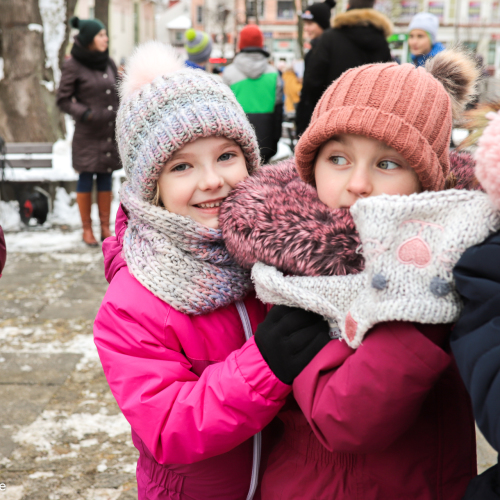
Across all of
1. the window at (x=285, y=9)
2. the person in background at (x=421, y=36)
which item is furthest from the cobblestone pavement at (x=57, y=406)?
the window at (x=285, y=9)

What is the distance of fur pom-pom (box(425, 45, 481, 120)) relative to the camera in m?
1.52

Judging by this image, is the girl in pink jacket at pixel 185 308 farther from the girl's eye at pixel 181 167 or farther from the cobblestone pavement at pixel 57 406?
the cobblestone pavement at pixel 57 406

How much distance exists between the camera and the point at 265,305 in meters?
1.56

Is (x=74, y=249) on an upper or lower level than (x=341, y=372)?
lower

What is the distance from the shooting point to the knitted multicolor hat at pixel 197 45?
666 centimetres

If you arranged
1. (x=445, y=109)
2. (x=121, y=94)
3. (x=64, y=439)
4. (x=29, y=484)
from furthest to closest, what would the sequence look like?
(x=64, y=439)
(x=29, y=484)
(x=121, y=94)
(x=445, y=109)

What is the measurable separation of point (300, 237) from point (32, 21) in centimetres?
805

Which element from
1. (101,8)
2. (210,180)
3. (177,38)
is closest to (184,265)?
(210,180)

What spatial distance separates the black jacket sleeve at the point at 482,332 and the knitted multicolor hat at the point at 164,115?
777 mm

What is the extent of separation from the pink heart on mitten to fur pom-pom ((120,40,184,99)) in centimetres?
87

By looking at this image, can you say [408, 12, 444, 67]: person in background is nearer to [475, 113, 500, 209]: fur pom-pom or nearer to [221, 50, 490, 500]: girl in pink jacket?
[221, 50, 490, 500]: girl in pink jacket

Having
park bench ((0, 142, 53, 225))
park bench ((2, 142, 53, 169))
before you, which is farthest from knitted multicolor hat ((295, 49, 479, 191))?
park bench ((2, 142, 53, 169))

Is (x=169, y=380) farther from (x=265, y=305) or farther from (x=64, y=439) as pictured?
(x=64, y=439)

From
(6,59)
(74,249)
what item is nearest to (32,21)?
(6,59)
